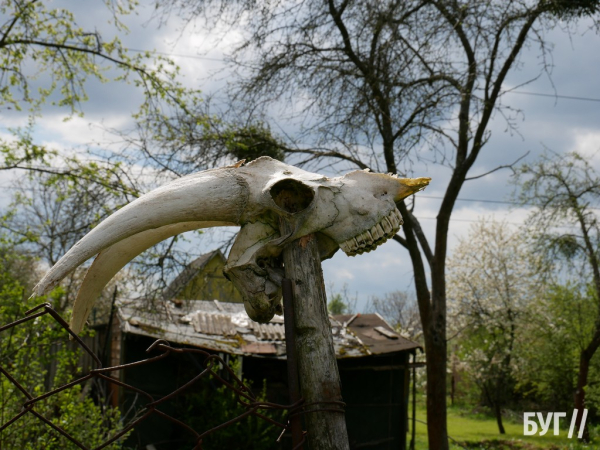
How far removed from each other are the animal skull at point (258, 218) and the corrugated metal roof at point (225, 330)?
676 cm

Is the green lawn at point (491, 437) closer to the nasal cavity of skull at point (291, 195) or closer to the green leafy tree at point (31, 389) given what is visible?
the green leafy tree at point (31, 389)

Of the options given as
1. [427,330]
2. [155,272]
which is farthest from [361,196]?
[427,330]

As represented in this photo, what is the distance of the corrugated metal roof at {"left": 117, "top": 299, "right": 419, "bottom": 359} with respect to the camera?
970cm

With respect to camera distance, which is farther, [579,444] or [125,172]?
[579,444]

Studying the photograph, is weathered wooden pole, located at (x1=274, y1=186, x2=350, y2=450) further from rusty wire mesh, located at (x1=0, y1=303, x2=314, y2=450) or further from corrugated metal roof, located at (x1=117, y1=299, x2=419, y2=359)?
corrugated metal roof, located at (x1=117, y1=299, x2=419, y2=359)

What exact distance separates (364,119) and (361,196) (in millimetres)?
7649

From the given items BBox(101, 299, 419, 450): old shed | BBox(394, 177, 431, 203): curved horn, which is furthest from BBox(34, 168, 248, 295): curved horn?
BBox(101, 299, 419, 450): old shed

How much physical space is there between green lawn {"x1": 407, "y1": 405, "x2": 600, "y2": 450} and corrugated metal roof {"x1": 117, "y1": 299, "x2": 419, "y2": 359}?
5.18 metres

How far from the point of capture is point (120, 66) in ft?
31.5

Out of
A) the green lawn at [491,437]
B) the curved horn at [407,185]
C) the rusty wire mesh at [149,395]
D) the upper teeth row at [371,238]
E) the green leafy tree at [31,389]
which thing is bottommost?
the green lawn at [491,437]

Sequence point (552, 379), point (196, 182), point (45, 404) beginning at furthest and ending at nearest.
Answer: point (552, 379)
point (45, 404)
point (196, 182)

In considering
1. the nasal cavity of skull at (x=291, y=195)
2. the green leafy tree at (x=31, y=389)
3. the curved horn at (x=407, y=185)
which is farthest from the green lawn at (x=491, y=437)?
the nasal cavity of skull at (x=291, y=195)

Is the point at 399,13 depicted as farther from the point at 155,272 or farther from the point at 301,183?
the point at 301,183

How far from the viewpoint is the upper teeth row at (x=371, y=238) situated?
2.48m
